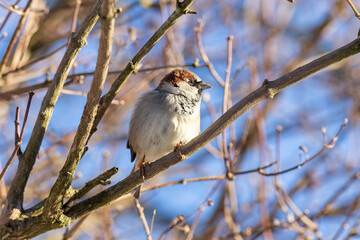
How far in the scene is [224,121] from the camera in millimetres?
2049

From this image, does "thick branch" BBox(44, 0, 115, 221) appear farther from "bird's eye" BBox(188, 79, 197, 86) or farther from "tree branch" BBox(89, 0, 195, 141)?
"bird's eye" BBox(188, 79, 197, 86)

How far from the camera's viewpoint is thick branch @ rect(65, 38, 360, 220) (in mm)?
1880

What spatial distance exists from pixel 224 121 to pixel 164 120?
3.69 feet

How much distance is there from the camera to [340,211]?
5.47 m

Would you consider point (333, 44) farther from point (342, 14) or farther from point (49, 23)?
point (49, 23)

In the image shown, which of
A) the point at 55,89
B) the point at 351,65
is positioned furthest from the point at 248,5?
the point at 55,89

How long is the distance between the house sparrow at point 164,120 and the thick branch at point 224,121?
0.75 metres

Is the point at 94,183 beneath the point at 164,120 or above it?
beneath

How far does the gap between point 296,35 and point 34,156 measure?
17.0ft

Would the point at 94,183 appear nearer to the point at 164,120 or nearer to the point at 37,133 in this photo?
the point at 37,133

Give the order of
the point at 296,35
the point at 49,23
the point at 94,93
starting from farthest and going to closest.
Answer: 1. the point at 296,35
2. the point at 49,23
3. the point at 94,93

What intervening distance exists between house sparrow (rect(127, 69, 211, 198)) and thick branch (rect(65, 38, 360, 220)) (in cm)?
75

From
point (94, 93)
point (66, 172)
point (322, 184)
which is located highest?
point (322, 184)

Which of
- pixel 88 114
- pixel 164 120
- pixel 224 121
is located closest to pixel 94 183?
pixel 88 114
